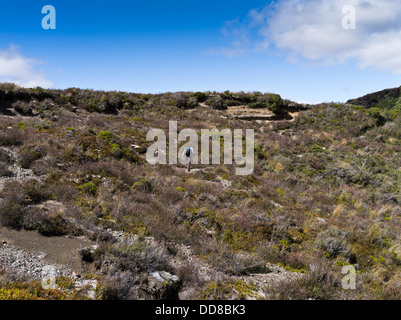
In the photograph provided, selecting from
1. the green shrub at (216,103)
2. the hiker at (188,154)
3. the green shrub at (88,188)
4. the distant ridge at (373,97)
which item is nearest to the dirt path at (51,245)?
the green shrub at (88,188)

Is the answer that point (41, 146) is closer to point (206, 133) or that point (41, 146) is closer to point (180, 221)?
point (180, 221)

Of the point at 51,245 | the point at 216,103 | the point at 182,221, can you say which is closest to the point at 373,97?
the point at 216,103

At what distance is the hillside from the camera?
4.77 meters

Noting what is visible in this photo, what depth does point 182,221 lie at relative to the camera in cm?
761

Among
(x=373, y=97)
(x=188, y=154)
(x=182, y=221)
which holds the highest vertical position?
(x=373, y=97)

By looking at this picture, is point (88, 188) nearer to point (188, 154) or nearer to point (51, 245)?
point (51, 245)

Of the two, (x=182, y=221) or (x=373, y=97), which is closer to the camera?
(x=182, y=221)

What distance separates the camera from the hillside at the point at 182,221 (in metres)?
4.77

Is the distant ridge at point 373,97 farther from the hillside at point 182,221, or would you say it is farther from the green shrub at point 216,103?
the hillside at point 182,221

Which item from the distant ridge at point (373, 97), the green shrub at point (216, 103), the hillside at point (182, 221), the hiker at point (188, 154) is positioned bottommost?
the hillside at point (182, 221)

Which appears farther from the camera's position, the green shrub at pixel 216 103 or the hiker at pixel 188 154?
the green shrub at pixel 216 103
